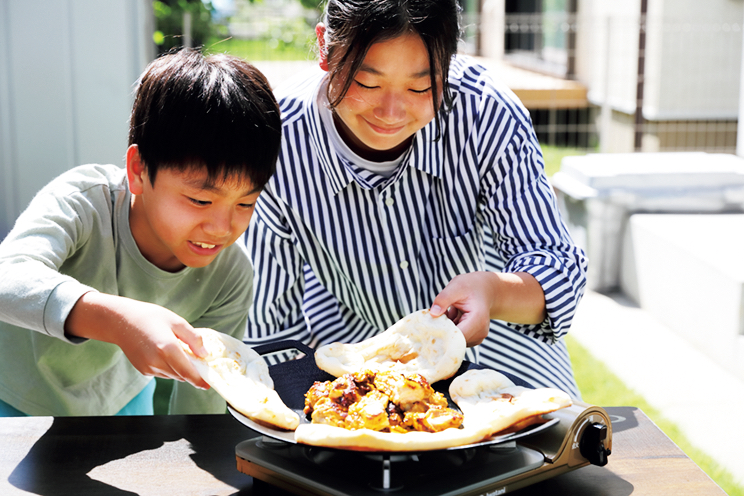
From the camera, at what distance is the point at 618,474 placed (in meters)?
1.33

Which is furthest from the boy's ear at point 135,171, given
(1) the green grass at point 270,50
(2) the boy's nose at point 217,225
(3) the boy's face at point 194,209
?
(1) the green grass at point 270,50

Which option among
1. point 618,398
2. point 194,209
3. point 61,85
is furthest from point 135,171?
point 618,398

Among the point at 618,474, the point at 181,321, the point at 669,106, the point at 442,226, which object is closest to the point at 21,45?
the point at 442,226

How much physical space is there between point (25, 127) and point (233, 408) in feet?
7.71

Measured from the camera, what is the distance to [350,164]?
198 cm

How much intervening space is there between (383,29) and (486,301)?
60 centimetres

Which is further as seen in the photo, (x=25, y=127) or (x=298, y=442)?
(x=25, y=127)

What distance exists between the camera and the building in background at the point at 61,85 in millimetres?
3006

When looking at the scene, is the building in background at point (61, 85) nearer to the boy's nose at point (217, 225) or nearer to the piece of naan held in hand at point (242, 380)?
the boy's nose at point (217, 225)

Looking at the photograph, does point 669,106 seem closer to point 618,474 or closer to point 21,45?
point 21,45

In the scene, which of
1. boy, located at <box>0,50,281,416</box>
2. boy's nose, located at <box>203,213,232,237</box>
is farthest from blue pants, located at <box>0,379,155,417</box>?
boy's nose, located at <box>203,213,232,237</box>

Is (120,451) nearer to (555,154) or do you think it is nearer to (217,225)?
(217,225)

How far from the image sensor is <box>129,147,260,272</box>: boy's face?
157 cm

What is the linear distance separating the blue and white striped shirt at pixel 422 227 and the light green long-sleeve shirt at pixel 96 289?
240 millimetres
